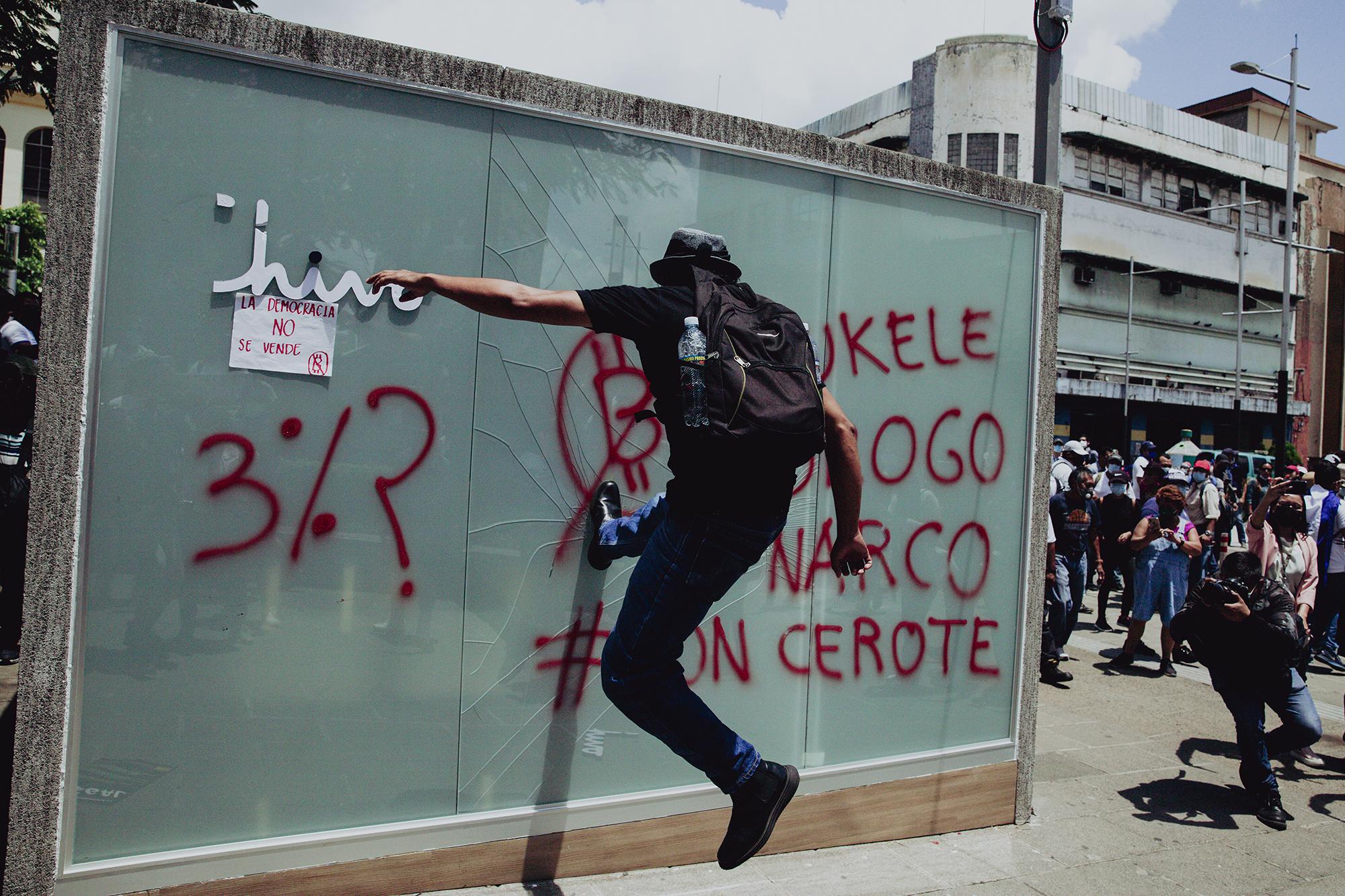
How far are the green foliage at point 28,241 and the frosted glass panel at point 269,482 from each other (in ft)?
98.2

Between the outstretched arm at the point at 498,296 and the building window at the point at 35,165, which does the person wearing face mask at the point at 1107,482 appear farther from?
the building window at the point at 35,165

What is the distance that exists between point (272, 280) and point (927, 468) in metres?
3.12

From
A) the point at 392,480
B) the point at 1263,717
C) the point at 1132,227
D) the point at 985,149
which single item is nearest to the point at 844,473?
the point at 392,480

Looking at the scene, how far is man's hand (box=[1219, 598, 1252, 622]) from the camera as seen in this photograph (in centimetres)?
545

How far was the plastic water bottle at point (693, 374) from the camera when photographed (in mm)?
2795

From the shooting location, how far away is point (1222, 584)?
5.48m

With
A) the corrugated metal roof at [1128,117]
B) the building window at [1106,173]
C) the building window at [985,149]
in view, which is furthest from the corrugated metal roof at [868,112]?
the building window at [1106,173]

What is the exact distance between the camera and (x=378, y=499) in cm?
369

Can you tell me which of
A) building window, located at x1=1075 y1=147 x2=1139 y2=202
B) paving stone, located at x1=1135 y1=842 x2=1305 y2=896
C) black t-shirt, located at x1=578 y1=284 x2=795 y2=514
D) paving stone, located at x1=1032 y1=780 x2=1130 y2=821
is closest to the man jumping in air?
black t-shirt, located at x1=578 y1=284 x2=795 y2=514

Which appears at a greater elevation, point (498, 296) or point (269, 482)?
point (498, 296)

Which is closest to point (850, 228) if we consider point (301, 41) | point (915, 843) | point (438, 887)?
point (301, 41)

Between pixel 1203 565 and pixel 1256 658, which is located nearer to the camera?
pixel 1256 658

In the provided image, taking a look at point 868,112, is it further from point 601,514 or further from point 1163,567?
point 601,514

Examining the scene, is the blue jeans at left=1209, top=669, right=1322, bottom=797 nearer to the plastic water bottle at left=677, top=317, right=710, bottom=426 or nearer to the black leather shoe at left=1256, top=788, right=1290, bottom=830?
the black leather shoe at left=1256, top=788, right=1290, bottom=830
